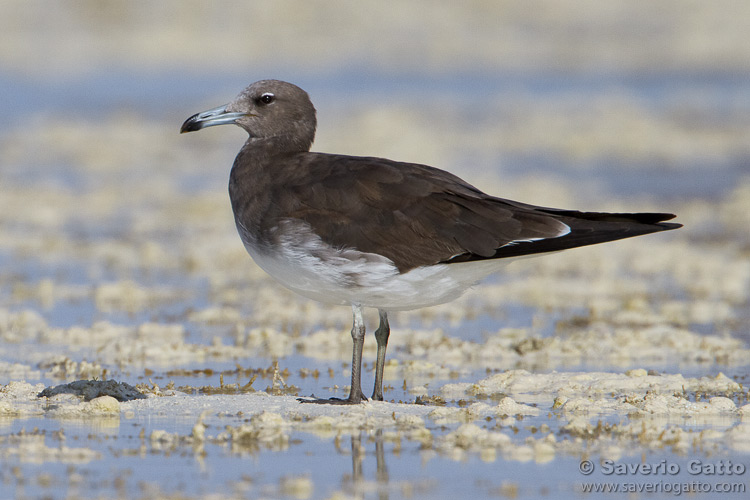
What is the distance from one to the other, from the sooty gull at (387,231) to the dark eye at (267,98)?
87 centimetres

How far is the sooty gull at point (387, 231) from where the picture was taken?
22.9 feet

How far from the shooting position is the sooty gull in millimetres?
6965

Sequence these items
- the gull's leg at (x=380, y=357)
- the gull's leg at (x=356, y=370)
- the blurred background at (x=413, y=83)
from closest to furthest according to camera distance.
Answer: the gull's leg at (x=356, y=370)
the gull's leg at (x=380, y=357)
the blurred background at (x=413, y=83)

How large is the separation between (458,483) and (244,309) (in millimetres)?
5759

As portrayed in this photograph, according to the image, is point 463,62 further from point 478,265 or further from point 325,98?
point 478,265

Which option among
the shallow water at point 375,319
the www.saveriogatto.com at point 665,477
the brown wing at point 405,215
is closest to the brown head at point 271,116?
the brown wing at point 405,215

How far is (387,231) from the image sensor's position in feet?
23.0

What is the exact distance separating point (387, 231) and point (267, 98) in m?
1.64

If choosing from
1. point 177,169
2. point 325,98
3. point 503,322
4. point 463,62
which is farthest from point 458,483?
point 463,62

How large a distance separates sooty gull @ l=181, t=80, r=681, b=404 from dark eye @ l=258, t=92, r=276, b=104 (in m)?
0.87

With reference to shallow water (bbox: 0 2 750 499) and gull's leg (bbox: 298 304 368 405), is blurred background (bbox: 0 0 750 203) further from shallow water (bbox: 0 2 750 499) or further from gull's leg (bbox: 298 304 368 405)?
gull's leg (bbox: 298 304 368 405)

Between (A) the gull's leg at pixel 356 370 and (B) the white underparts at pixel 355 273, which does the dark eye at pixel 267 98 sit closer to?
(B) the white underparts at pixel 355 273

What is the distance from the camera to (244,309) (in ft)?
35.5

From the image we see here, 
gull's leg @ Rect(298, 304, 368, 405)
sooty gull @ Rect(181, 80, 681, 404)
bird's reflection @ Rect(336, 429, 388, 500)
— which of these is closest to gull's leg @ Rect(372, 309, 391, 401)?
sooty gull @ Rect(181, 80, 681, 404)
